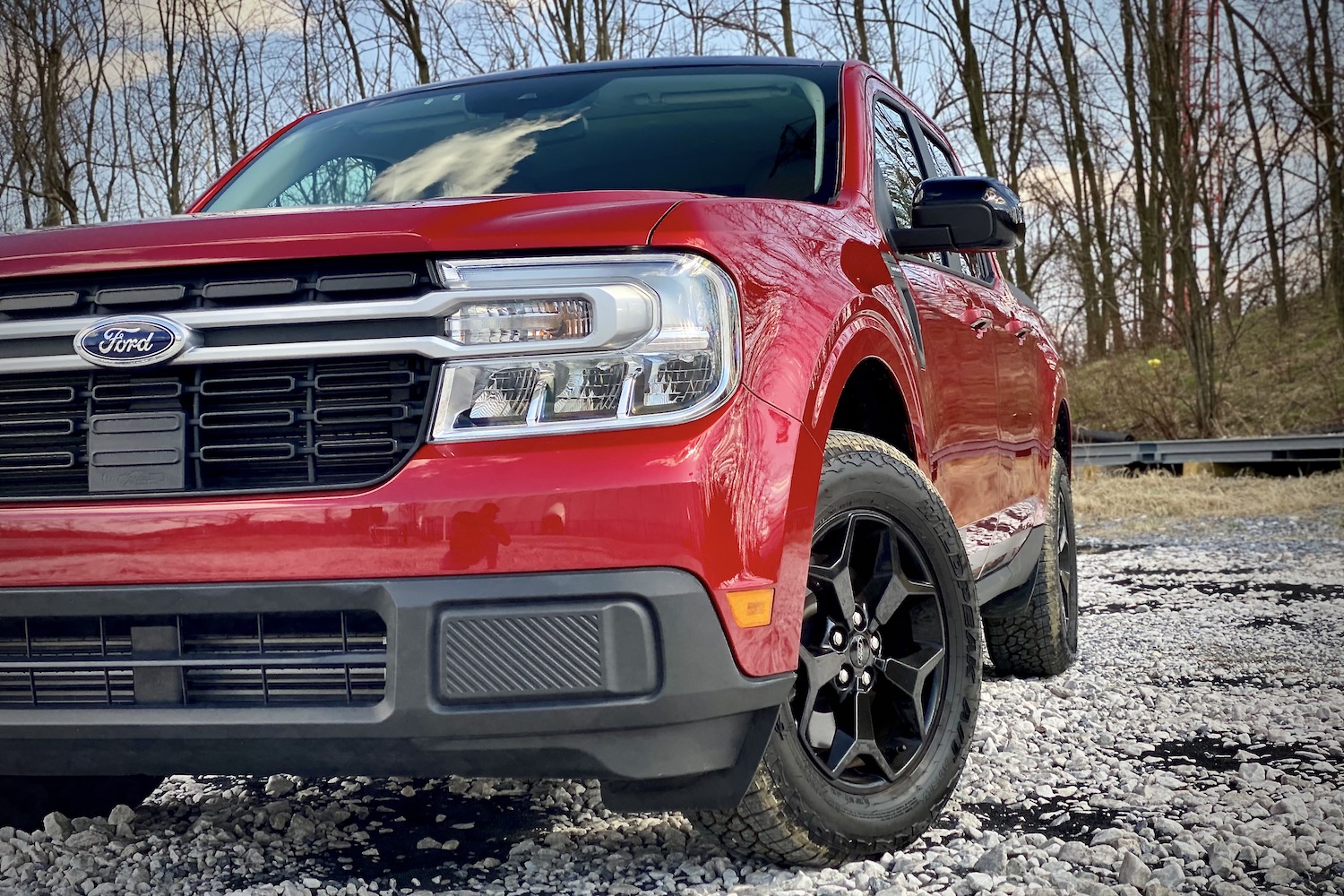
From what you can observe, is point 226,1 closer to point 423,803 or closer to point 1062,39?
point 1062,39

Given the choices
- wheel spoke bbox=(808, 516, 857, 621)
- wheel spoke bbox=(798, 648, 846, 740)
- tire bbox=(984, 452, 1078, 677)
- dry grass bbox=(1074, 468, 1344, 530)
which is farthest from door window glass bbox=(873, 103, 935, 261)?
dry grass bbox=(1074, 468, 1344, 530)

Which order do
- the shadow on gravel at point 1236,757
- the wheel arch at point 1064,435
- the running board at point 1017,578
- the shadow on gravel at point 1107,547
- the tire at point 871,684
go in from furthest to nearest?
the shadow on gravel at point 1107,547
the wheel arch at point 1064,435
the running board at point 1017,578
the shadow on gravel at point 1236,757
the tire at point 871,684

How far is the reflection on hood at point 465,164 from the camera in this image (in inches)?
128

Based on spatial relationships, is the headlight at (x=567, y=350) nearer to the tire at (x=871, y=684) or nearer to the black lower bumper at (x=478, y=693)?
the black lower bumper at (x=478, y=693)

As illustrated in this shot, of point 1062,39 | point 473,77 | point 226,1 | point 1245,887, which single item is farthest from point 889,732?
point 1062,39

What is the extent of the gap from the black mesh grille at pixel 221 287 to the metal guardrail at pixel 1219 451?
11770 mm

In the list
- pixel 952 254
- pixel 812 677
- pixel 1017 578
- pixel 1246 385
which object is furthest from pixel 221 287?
pixel 1246 385

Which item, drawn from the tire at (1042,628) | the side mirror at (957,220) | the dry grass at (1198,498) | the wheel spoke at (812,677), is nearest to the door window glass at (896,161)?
the side mirror at (957,220)

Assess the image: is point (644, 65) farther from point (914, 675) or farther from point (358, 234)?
point (914, 675)

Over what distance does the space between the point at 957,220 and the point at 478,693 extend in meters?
1.86

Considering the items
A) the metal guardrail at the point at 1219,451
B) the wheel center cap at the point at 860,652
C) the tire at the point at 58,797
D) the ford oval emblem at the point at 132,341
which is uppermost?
the ford oval emblem at the point at 132,341

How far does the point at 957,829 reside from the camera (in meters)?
2.74

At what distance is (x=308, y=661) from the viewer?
2.03 m

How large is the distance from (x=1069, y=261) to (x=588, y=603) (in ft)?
69.8
